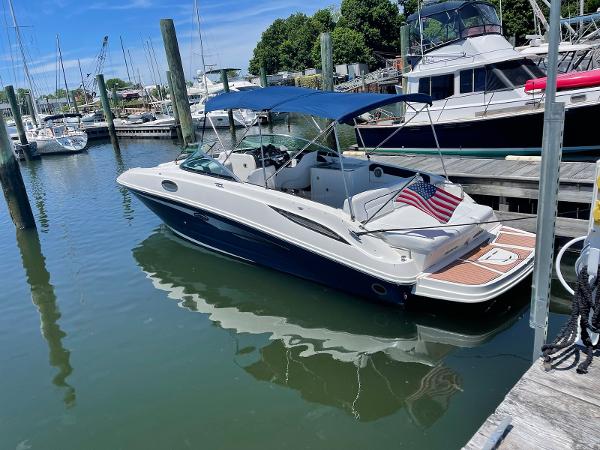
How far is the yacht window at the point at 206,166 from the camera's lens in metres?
7.45

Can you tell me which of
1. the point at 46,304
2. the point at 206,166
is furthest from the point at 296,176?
the point at 46,304

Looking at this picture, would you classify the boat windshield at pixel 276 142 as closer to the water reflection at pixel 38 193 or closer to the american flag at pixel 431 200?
the american flag at pixel 431 200

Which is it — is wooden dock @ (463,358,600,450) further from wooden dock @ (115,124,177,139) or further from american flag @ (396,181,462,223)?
wooden dock @ (115,124,177,139)

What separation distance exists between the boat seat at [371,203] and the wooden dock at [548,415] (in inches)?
126

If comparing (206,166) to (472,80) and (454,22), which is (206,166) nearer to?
(472,80)

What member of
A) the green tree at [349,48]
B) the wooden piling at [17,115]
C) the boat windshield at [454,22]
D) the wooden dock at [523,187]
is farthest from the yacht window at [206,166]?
the green tree at [349,48]

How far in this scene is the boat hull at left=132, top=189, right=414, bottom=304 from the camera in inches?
238

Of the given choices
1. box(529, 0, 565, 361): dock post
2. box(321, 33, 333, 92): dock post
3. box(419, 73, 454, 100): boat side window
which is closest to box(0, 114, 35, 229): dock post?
box(321, 33, 333, 92): dock post

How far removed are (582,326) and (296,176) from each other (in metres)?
4.97

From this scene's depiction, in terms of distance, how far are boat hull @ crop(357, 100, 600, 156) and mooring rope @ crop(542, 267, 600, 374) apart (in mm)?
6941

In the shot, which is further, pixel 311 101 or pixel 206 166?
pixel 206 166

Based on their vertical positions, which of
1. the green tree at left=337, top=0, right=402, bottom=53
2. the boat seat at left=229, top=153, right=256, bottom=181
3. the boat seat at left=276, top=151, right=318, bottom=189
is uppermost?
the green tree at left=337, top=0, right=402, bottom=53

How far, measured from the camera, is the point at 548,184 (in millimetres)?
3072

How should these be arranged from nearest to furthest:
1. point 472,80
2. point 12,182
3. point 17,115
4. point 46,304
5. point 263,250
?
point 263,250 → point 46,304 → point 12,182 → point 472,80 → point 17,115
